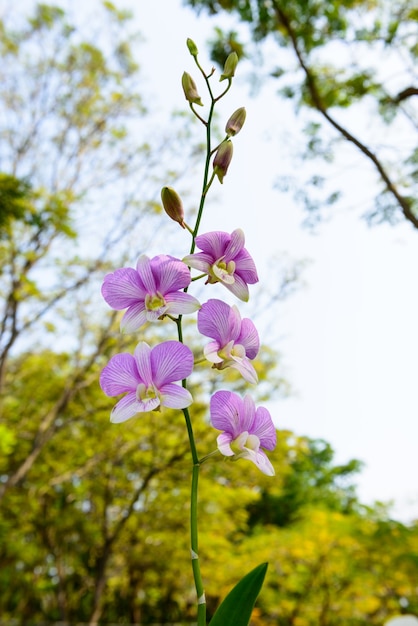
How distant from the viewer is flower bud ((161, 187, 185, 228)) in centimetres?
65

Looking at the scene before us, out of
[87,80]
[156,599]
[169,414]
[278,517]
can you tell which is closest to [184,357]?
[169,414]

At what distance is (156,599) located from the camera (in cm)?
Answer: 979

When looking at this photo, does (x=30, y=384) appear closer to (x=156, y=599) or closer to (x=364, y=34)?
(x=364, y=34)

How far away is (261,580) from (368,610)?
635 cm

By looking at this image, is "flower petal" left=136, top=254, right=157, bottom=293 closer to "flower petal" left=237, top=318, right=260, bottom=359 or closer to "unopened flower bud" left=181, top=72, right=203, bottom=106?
"flower petal" left=237, top=318, right=260, bottom=359

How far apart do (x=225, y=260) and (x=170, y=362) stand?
147mm

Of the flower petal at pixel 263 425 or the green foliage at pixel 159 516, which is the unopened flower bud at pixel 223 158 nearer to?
the flower petal at pixel 263 425

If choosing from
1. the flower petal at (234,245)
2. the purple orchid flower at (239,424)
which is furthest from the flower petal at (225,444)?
the flower petal at (234,245)

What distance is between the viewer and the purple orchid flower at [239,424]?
0.59 metres

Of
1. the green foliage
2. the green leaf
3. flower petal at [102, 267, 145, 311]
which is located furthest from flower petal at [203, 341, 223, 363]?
the green foliage

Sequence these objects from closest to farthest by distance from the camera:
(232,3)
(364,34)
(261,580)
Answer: (261,580), (232,3), (364,34)

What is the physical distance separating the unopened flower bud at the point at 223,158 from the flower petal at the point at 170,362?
239 mm

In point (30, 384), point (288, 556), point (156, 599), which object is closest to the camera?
point (288, 556)

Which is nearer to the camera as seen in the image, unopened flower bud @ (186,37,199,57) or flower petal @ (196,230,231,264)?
flower petal @ (196,230,231,264)
